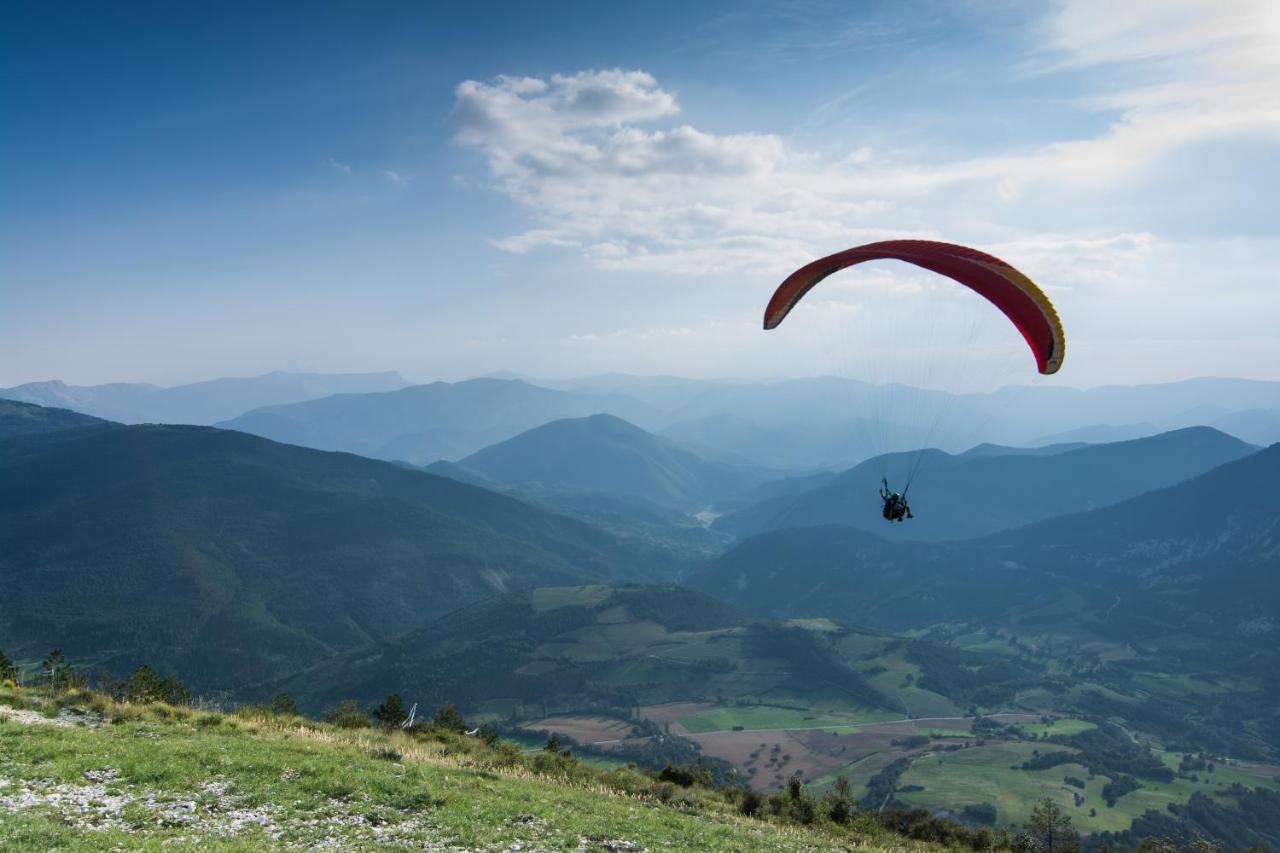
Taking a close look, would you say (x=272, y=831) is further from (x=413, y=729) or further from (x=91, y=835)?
(x=413, y=729)

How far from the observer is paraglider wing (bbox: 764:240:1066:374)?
2141cm

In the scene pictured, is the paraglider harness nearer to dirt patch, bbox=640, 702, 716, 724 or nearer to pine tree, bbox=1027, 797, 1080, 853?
pine tree, bbox=1027, 797, 1080, 853

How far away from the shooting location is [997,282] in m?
22.2

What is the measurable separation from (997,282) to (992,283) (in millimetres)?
253

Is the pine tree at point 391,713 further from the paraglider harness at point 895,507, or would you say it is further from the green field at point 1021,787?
the green field at point 1021,787

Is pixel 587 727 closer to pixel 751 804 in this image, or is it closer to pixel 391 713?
pixel 391 713

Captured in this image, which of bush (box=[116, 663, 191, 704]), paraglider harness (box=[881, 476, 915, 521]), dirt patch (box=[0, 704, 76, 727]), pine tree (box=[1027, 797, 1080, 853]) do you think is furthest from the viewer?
pine tree (box=[1027, 797, 1080, 853])

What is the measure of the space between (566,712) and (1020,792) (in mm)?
113616

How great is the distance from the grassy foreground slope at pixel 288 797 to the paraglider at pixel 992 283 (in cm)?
1281

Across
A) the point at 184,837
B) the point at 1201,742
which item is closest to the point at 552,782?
the point at 184,837

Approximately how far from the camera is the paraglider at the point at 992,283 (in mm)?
21406

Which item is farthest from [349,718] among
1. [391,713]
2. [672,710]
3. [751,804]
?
[672,710]

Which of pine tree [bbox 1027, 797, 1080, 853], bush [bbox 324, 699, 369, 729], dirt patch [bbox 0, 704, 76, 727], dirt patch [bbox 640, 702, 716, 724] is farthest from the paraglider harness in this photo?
dirt patch [bbox 640, 702, 716, 724]

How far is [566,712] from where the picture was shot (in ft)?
602
